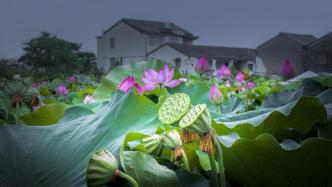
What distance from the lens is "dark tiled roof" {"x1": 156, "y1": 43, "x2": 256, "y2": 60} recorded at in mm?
22250

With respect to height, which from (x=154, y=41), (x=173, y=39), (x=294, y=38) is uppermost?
(x=173, y=39)

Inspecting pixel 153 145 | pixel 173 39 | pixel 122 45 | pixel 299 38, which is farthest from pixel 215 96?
pixel 122 45

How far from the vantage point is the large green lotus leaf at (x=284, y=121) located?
0.48 m

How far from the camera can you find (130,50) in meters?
29.5

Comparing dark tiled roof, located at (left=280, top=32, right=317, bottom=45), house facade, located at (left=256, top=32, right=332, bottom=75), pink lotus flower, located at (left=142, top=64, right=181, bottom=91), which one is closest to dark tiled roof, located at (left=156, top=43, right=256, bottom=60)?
dark tiled roof, located at (left=280, top=32, right=317, bottom=45)

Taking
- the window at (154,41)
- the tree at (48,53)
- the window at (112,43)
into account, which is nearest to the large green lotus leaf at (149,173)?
the tree at (48,53)

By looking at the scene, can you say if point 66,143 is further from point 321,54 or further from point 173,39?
point 173,39

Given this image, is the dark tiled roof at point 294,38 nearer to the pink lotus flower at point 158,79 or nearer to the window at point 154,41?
the window at point 154,41

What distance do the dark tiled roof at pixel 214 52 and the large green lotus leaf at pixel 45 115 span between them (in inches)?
829

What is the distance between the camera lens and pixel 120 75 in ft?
3.87

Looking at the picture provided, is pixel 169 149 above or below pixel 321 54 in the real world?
below

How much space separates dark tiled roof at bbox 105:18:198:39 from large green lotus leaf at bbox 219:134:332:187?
26.9 meters

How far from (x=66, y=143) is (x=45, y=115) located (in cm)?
28

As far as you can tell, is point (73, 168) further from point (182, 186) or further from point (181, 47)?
point (181, 47)
